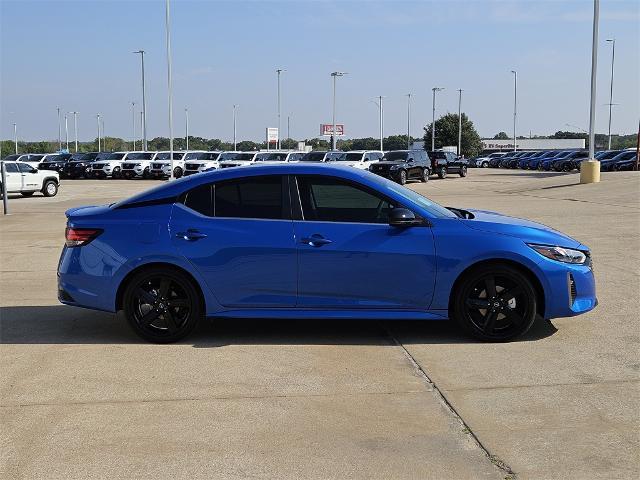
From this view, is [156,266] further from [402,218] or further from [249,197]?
[402,218]

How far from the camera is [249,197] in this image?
6359mm

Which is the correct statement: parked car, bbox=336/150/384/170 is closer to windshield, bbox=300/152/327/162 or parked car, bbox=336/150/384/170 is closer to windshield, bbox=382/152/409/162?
windshield, bbox=382/152/409/162

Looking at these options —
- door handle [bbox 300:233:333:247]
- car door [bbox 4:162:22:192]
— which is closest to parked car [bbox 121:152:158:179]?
car door [bbox 4:162:22:192]

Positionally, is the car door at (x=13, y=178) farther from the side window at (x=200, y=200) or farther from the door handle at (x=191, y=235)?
the door handle at (x=191, y=235)

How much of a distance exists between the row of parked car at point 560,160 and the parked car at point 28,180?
112 ft

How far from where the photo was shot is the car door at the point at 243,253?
20.2 feet

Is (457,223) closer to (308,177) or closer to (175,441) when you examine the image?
(308,177)

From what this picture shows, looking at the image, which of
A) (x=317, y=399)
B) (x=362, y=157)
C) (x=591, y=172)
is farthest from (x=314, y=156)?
(x=317, y=399)

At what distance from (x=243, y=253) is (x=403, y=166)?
3290cm

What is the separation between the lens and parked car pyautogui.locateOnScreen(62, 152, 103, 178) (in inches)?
1998

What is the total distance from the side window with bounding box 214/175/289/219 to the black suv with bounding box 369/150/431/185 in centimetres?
3113

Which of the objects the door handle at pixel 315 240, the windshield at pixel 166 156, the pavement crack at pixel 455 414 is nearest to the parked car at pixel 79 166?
the windshield at pixel 166 156

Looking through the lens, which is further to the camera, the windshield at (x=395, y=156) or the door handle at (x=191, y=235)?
the windshield at (x=395, y=156)

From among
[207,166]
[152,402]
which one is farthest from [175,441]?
[207,166]
